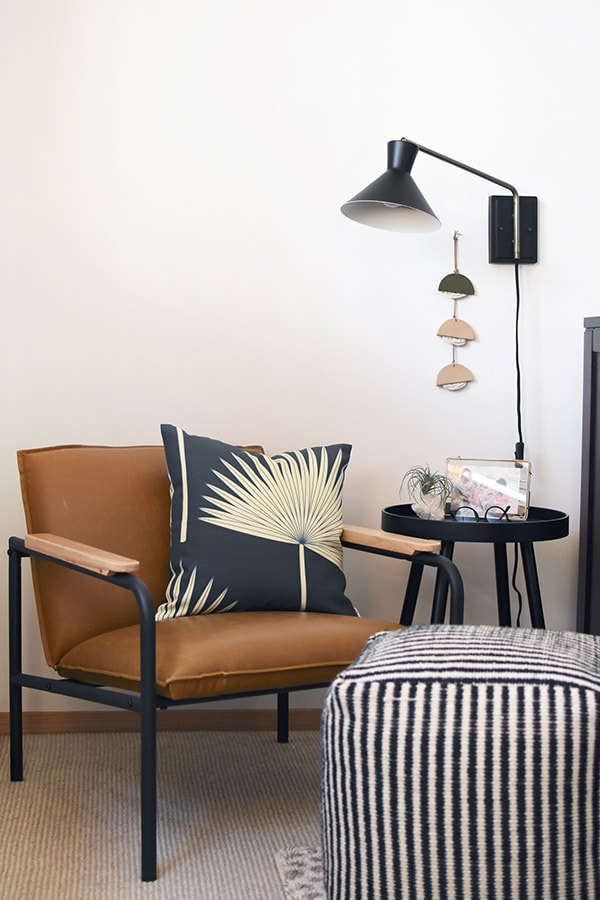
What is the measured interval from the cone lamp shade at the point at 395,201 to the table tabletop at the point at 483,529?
75 cm

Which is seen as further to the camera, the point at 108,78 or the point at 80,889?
the point at 108,78

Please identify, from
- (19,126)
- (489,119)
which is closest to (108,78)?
(19,126)

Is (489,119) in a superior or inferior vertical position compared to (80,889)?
superior

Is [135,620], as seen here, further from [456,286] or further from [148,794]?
[456,286]

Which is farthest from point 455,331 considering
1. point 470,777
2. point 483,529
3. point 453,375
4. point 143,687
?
point 470,777

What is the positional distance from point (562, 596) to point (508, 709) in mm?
1642

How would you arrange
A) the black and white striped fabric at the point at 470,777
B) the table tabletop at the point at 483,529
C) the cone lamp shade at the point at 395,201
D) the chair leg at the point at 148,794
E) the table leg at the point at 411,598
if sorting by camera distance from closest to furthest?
the black and white striped fabric at the point at 470,777, the chair leg at the point at 148,794, the table tabletop at the point at 483,529, the cone lamp shade at the point at 395,201, the table leg at the point at 411,598

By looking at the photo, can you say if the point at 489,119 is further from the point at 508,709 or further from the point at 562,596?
the point at 508,709

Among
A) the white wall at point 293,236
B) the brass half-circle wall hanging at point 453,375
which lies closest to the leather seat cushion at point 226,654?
the white wall at point 293,236

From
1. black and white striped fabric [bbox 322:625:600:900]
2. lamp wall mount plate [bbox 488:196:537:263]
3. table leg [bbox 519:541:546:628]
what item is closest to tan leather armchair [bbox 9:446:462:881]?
table leg [bbox 519:541:546:628]

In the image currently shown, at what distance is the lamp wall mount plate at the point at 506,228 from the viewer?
8.83 feet

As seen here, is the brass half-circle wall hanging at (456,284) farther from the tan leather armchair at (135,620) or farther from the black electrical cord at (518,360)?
the tan leather armchair at (135,620)

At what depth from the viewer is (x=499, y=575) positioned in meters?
2.54

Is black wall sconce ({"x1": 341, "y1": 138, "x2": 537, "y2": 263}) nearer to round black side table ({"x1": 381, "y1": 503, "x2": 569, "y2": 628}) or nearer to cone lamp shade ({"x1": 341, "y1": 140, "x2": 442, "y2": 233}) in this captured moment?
cone lamp shade ({"x1": 341, "y1": 140, "x2": 442, "y2": 233})
